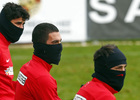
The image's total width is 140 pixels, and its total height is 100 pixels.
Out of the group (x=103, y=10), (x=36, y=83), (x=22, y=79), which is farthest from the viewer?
(x=103, y=10)

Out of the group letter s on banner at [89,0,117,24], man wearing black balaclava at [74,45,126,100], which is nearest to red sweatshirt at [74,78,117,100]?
man wearing black balaclava at [74,45,126,100]

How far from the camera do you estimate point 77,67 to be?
11977 mm

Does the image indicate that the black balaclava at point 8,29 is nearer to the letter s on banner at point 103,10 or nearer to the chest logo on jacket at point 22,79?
the chest logo on jacket at point 22,79

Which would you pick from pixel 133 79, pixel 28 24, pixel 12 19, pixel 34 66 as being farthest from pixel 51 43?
pixel 28 24

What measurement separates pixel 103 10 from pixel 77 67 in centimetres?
493

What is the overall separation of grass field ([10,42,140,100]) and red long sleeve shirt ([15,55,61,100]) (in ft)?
15.0

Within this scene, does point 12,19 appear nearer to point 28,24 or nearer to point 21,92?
point 21,92

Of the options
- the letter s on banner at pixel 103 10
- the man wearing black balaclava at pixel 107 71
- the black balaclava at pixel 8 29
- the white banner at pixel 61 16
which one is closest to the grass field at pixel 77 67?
the white banner at pixel 61 16

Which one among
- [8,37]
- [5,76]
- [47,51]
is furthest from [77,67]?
[47,51]

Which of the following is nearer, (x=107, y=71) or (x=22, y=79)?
(x=107, y=71)

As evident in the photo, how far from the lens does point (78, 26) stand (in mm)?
15664

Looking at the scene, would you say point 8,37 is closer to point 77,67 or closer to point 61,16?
point 77,67

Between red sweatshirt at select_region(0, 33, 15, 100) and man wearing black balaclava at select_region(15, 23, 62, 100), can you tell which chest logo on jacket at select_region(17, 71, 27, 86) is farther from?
red sweatshirt at select_region(0, 33, 15, 100)

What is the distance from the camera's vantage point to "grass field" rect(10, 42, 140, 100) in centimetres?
955
